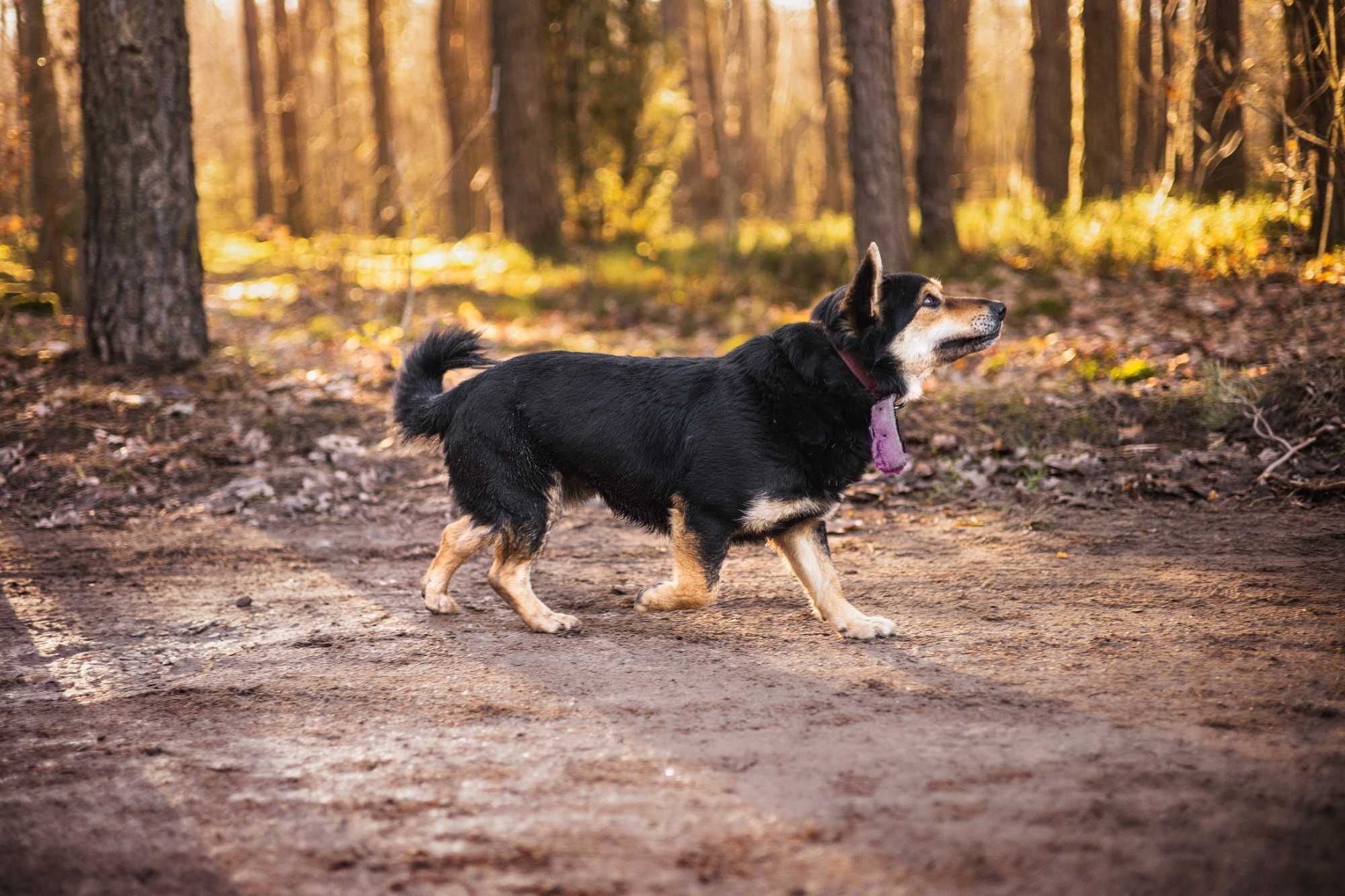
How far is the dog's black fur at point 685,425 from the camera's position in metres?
4.80

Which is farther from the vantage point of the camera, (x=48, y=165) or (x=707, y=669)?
(x=48, y=165)

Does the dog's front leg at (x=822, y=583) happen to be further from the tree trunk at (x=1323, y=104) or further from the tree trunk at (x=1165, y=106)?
the tree trunk at (x=1165, y=106)

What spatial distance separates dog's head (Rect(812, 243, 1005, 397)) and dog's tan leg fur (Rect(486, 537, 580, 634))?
1.84 m

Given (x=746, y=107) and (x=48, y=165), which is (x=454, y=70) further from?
(x=48, y=165)

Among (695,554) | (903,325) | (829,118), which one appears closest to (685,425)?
(695,554)

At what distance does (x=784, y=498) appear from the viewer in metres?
4.75

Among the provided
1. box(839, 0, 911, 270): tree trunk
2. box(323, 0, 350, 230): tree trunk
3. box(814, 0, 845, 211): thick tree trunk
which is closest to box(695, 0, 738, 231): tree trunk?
box(814, 0, 845, 211): thick tree trunk

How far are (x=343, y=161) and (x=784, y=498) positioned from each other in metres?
28.4

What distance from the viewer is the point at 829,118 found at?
27.4 m

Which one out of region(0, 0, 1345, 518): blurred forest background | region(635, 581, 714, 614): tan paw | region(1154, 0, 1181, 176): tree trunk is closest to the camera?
region(635, 581, 714, 614): tan paw

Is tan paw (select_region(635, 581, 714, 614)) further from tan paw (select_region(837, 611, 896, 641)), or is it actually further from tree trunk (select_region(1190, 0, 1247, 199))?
tree trunk (select_region(1190, 0, 1247, 199))

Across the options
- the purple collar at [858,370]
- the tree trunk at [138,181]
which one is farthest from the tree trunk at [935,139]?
the purple collar at [858,370]

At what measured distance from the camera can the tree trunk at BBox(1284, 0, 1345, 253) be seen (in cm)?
773

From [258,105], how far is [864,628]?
29458mm
